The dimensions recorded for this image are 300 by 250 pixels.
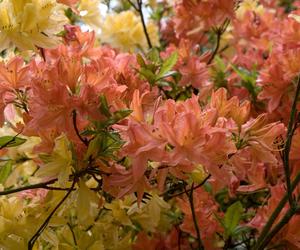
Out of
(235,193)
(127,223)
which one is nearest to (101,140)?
(127,223)

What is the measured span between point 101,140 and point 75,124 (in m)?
0.05

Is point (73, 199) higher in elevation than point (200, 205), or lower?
higher

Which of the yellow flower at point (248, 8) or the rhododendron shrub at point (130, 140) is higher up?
the rhododendron shrub at point (130, 140)

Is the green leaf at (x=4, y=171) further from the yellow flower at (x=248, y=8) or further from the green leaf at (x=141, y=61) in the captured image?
the yellow flower at (x=248, y=8)

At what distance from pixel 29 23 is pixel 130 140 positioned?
0.32 m

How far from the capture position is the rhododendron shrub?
1.00 m

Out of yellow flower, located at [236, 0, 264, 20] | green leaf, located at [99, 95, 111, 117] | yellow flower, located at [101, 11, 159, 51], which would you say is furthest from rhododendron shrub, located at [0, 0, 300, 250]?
yellow flower, located at [236, 0, 264, 20]

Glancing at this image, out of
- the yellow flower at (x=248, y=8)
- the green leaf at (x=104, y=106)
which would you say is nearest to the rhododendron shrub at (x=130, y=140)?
the green leaf at (x=104, y=106)

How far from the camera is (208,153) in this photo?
3.15ft

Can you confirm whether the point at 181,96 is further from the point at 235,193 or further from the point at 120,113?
the point at 120,113

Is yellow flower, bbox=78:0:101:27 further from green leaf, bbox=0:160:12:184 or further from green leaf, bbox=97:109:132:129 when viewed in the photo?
green leaf, bbox=97:109:132:129

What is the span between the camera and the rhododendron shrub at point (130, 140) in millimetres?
996

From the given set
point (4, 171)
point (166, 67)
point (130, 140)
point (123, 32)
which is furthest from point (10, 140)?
point (123, 32)

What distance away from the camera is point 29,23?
1122 millimetres
